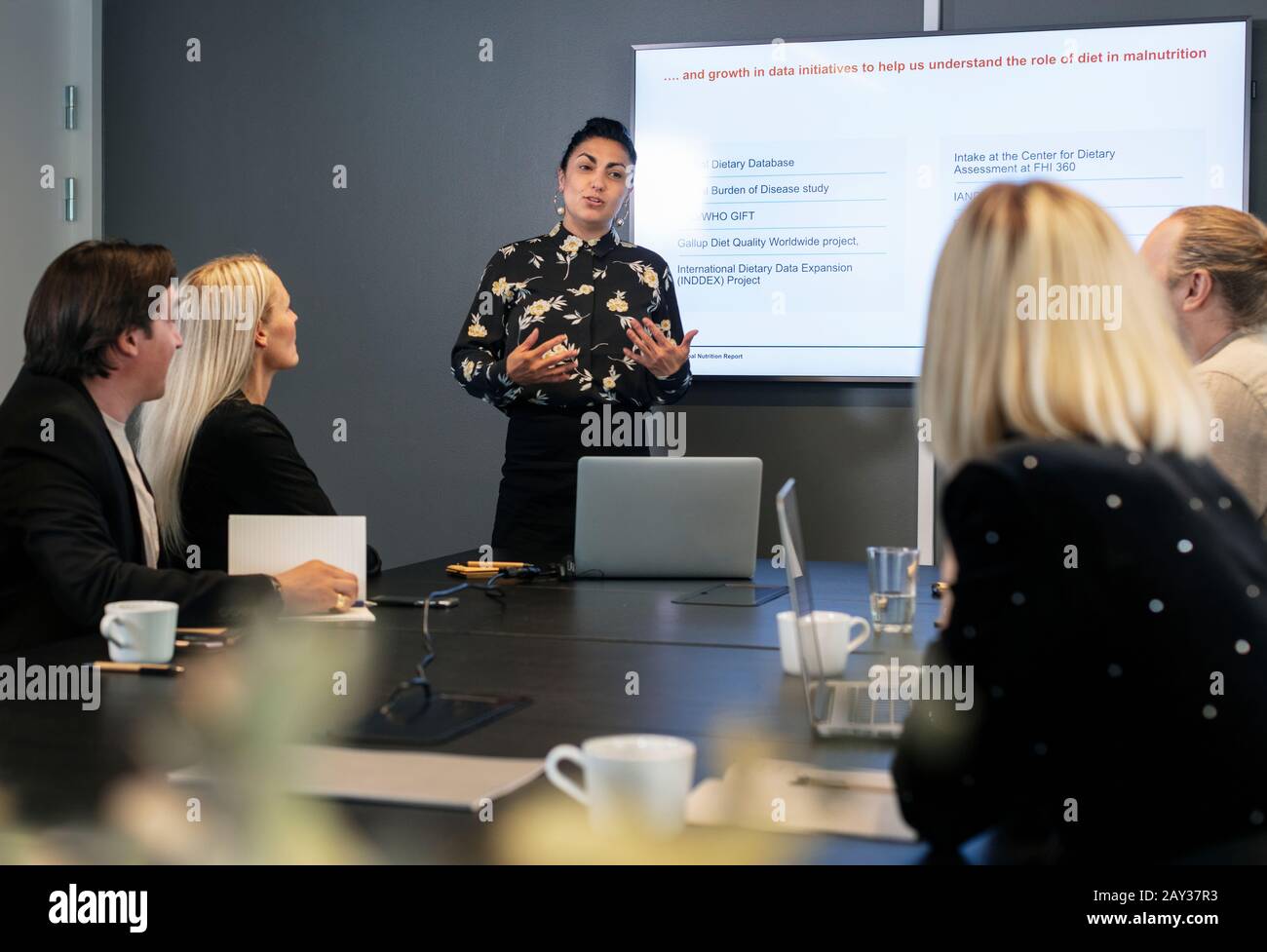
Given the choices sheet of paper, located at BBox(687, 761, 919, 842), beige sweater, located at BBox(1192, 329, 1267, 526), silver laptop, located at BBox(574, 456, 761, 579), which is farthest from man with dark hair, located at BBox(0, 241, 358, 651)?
beige sweater, located at BBox(1192, 329, 1267, 526)

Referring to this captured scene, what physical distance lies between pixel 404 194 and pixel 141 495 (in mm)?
2581

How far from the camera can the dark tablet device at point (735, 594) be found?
2.39 metres

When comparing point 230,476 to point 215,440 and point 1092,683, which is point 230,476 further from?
point 1092,683

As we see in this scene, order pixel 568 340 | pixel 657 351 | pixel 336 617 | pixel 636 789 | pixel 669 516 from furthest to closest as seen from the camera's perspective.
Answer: pixel 568 340
pixel 657 351
pixel 669 516
pixel 336 617
pixel 636 789

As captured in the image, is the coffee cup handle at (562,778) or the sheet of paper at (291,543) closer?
the coffee cup handle at (562,778)

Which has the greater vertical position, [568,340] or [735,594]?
[568,340]

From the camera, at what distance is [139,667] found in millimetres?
1664

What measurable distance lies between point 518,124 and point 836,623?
3.23m

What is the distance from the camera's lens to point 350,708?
1.47m

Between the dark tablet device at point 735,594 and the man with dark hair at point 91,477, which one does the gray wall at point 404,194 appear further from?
the man with dark hair at point 91,477

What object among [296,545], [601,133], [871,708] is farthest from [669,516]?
[601,133]

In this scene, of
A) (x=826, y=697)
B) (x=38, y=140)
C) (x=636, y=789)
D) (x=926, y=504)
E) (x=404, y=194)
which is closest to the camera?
(x=636, y=789)

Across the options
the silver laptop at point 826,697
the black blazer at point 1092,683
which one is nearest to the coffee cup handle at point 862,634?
the silver laptop at point 826,697

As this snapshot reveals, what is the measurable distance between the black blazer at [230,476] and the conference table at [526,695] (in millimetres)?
312
